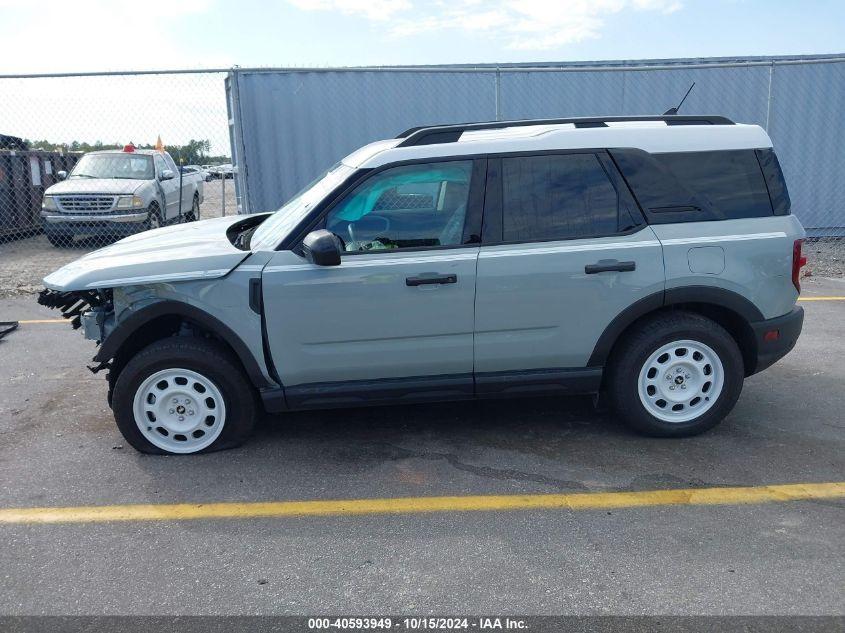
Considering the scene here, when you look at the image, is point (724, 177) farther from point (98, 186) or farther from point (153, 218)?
point (98, 186)

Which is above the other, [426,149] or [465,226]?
[426,149]

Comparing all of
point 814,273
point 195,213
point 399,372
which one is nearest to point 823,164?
point 814,273

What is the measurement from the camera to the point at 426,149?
4039 mm

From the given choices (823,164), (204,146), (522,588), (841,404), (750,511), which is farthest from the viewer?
(823,164)

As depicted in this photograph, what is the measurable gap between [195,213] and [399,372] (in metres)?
13.3

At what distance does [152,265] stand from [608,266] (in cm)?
255

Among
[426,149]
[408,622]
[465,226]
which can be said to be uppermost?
[426,149]

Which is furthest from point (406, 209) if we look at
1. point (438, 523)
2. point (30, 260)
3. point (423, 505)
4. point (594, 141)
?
point (30, 260)

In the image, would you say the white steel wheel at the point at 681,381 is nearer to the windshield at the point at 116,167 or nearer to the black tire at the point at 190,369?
the black tire at the point at 190,369

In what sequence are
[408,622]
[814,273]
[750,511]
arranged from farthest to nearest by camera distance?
1. [814,273]
2. [750,511]
3. [408,622]

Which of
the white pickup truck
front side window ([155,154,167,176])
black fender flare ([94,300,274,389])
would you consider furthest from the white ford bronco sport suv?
front side window ([155,154,167,176])

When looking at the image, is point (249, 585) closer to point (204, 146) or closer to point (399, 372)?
point (399, 372)

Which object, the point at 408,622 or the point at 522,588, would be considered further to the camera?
the point at 522,588

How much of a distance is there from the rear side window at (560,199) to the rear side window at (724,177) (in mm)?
394
